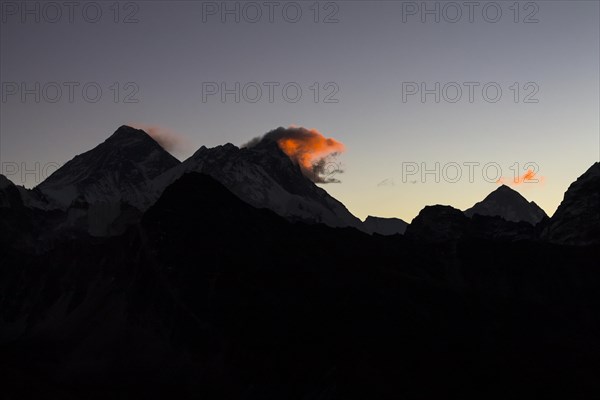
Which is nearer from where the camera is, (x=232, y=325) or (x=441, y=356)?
(x=441, y=356)

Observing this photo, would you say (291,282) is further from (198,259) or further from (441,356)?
(441,356)

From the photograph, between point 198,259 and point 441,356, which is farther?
point 198,259

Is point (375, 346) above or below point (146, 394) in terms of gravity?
above

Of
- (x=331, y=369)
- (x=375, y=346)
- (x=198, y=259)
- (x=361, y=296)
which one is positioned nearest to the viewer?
(x=331, y=369)

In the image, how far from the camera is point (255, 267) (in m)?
195

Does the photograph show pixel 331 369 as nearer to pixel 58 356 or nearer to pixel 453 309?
pixel 453 309

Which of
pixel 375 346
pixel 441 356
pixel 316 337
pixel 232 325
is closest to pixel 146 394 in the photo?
pixel 232 325

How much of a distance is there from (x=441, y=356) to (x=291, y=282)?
39520 millimetres

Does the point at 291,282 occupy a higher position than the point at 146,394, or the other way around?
the point at 291,282

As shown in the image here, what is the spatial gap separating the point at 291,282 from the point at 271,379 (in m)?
36.1

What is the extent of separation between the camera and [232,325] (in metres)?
175

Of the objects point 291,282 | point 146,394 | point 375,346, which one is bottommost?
point 146,394

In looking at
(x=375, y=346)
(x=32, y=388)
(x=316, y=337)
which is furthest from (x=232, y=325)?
(x=32, y=388)

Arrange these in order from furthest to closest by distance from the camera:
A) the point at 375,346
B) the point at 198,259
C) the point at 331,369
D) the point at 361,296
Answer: the point at 198,259
the point at 361,296
the point at 375,346
the point at 331,369
